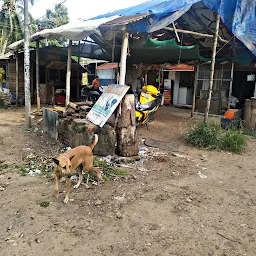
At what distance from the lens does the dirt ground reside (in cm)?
245

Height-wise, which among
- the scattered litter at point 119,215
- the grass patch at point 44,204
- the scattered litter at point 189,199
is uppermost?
the scattered litter at point 189,199

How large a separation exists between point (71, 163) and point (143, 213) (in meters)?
1.09

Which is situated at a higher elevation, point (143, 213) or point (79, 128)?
point (79, 128)

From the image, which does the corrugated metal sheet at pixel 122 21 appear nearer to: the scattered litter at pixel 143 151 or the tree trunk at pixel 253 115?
the scattered litter at pixel 143 151

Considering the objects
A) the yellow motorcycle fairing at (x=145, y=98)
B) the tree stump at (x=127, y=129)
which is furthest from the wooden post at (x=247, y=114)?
the tree stump at (x=127, y=129)

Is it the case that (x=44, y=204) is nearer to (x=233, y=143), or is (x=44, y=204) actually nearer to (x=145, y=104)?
(x=233, y=143)

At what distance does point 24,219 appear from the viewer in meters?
2.87

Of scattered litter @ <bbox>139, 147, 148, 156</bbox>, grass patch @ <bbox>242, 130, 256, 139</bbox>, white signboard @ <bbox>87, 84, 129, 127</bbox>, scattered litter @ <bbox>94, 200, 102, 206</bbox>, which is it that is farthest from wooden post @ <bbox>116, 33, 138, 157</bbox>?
grass patch @ <bbox>242, 130, 256, 139</bbox>

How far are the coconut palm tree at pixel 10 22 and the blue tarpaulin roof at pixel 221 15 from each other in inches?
684

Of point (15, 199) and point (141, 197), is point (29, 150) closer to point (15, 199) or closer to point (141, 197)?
point (15, 199)

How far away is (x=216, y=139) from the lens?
5832mm

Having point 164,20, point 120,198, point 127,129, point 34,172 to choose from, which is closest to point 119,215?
point 120,198

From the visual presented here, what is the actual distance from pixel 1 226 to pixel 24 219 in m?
0.24

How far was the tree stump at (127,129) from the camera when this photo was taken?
15.8 ft
